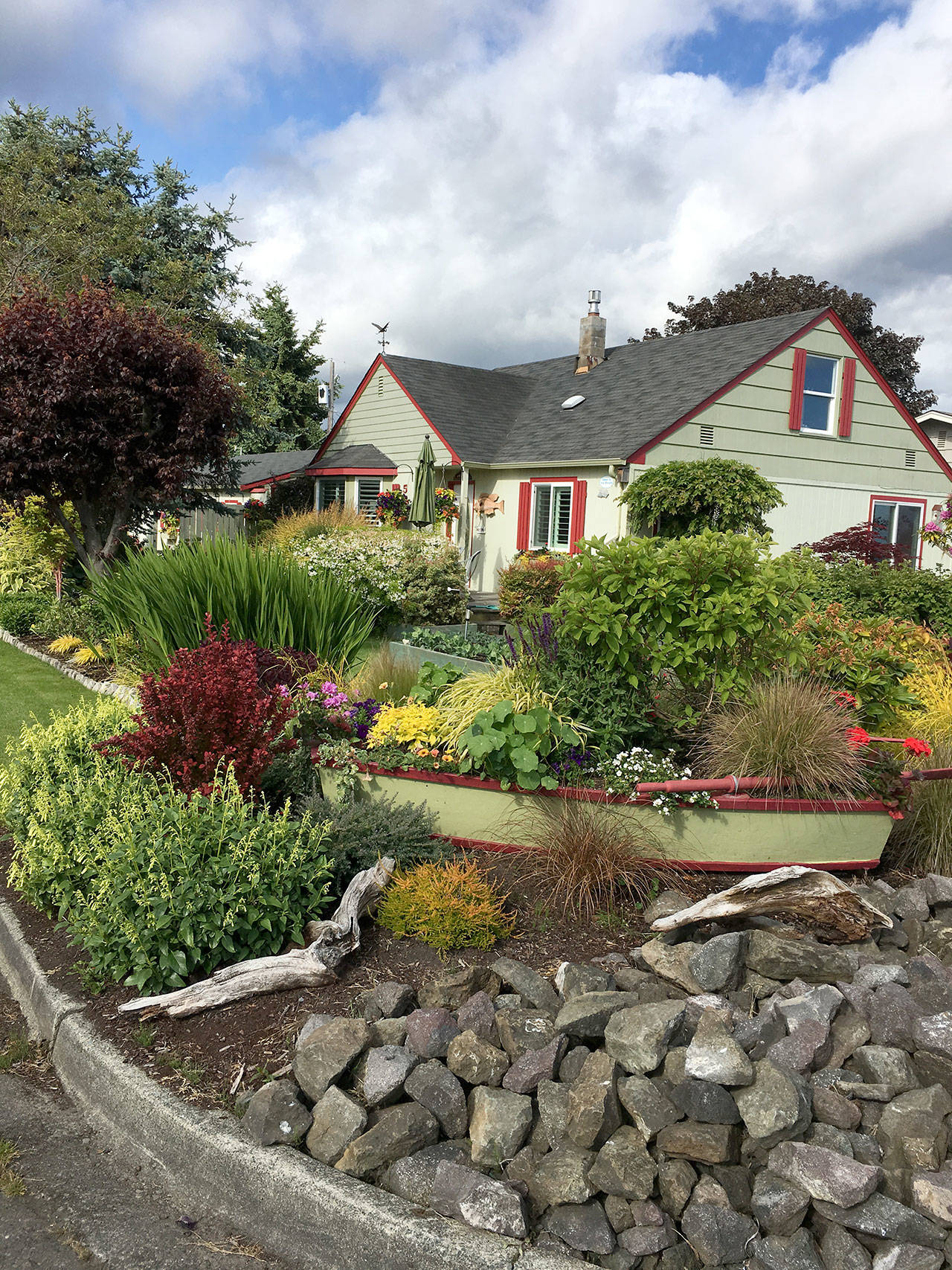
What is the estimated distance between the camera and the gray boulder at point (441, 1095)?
2.89m

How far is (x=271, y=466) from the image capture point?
28734mm

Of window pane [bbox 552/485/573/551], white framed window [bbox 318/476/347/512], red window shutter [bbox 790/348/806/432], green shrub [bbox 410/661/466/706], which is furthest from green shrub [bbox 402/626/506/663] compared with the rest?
white framed window [bbox 318/476/347/512]

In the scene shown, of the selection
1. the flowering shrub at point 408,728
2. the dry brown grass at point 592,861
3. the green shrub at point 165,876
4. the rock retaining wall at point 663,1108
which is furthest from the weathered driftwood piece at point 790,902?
the flowering shrub at point 408,728

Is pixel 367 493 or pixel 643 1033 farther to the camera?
pixel 367 493

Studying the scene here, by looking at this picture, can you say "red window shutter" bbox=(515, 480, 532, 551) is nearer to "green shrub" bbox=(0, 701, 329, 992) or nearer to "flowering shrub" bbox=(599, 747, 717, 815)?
"flowering shrub" bbox=(599, 747, 717, 815)

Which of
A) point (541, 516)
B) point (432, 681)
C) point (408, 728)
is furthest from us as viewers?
point (541, 516)

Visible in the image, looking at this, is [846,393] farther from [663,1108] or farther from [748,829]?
[663,1108]

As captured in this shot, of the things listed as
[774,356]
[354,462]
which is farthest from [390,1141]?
[354,462]

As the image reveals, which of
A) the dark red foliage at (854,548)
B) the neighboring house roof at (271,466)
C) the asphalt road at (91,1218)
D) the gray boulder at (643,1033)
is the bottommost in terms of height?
the asphalt road at (91,1218)

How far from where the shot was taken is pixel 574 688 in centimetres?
500

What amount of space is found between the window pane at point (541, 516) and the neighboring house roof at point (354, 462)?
3.68 meters

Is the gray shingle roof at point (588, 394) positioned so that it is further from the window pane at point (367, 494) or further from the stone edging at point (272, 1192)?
the stone edging at point (272, 1192)

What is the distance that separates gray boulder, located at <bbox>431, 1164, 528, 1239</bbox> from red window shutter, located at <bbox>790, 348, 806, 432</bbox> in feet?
50.9

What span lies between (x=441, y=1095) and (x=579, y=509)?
42.8ft
